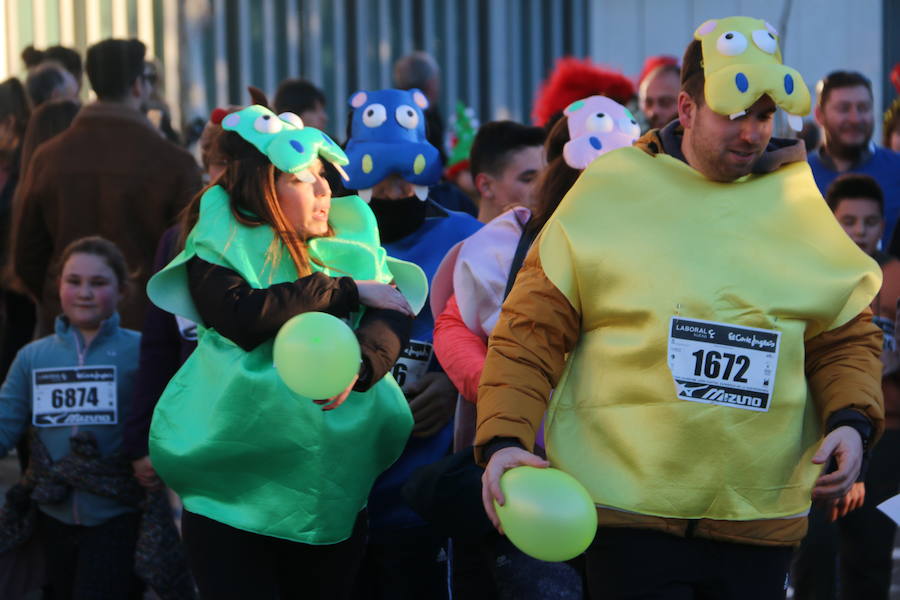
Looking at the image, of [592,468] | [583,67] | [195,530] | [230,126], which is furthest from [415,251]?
[583,67]

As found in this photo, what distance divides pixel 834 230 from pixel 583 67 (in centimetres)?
352

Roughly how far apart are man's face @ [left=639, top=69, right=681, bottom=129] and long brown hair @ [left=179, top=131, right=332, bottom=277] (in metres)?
3.82

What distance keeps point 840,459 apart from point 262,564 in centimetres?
153

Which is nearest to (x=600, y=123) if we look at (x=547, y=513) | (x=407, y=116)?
(x=407, y=116)

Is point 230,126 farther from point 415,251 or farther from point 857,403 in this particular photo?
point 857,403

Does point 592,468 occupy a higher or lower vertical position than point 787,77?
lower

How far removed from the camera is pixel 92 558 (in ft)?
17.3

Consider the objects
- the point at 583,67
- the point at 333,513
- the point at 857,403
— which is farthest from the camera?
the point at 583,67

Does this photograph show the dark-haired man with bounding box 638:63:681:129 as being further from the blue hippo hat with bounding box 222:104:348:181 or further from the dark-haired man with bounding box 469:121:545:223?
the blue hippo hat with bounding box 222:104:348:181

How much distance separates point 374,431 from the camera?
12.9 ft

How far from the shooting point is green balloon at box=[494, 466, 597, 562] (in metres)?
2.97

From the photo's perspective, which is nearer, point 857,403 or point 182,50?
point 857,403

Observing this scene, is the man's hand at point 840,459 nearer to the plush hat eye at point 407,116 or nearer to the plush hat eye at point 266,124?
the plush hat eye at point 266,124

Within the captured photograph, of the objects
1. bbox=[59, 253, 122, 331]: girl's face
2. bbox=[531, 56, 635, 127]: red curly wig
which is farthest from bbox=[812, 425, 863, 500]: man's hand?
bbox=[531, 56, 635, 127]: red curly wig
